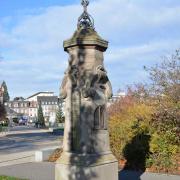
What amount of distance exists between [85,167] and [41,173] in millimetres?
5926

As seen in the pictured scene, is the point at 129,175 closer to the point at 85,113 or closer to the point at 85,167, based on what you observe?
the point at 85,167

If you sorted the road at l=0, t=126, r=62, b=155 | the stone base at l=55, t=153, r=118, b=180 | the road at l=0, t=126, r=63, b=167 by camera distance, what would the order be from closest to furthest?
the stone base at l=55, t=153, r=118, b=180 < the road at l=0, t=126, r=63, b=167 < the road at l=0, t=126, r=62, b=155

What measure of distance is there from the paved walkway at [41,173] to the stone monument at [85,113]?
4.36 meters

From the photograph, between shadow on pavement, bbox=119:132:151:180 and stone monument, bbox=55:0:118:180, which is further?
shadow on pavement, bbox=119:132:151:180

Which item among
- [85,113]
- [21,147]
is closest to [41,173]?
[85,113]

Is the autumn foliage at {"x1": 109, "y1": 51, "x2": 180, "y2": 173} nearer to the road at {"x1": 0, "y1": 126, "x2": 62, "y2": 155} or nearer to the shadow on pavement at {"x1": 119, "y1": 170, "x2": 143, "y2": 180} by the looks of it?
the shadow on pavement at {"x1": 119, "y1": 170, "x2": 143, "y2": 180}

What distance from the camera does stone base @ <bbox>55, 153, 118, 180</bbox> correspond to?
9.12 m

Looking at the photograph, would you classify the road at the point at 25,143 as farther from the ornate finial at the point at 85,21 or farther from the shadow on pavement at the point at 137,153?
the ornate finial at the point at 85,21

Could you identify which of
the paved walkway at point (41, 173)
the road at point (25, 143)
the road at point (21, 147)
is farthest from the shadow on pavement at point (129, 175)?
the road at point (25, 143)

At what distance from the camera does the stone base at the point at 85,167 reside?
29.9 ft

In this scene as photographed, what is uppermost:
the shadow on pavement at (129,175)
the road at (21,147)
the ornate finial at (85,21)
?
the ornate finial at (85,21)

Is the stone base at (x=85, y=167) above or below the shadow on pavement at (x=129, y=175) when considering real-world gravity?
above

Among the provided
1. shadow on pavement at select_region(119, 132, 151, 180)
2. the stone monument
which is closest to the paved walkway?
shadow on pavement at select_region(119, 132, 151, 180)

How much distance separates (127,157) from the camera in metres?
16.6
